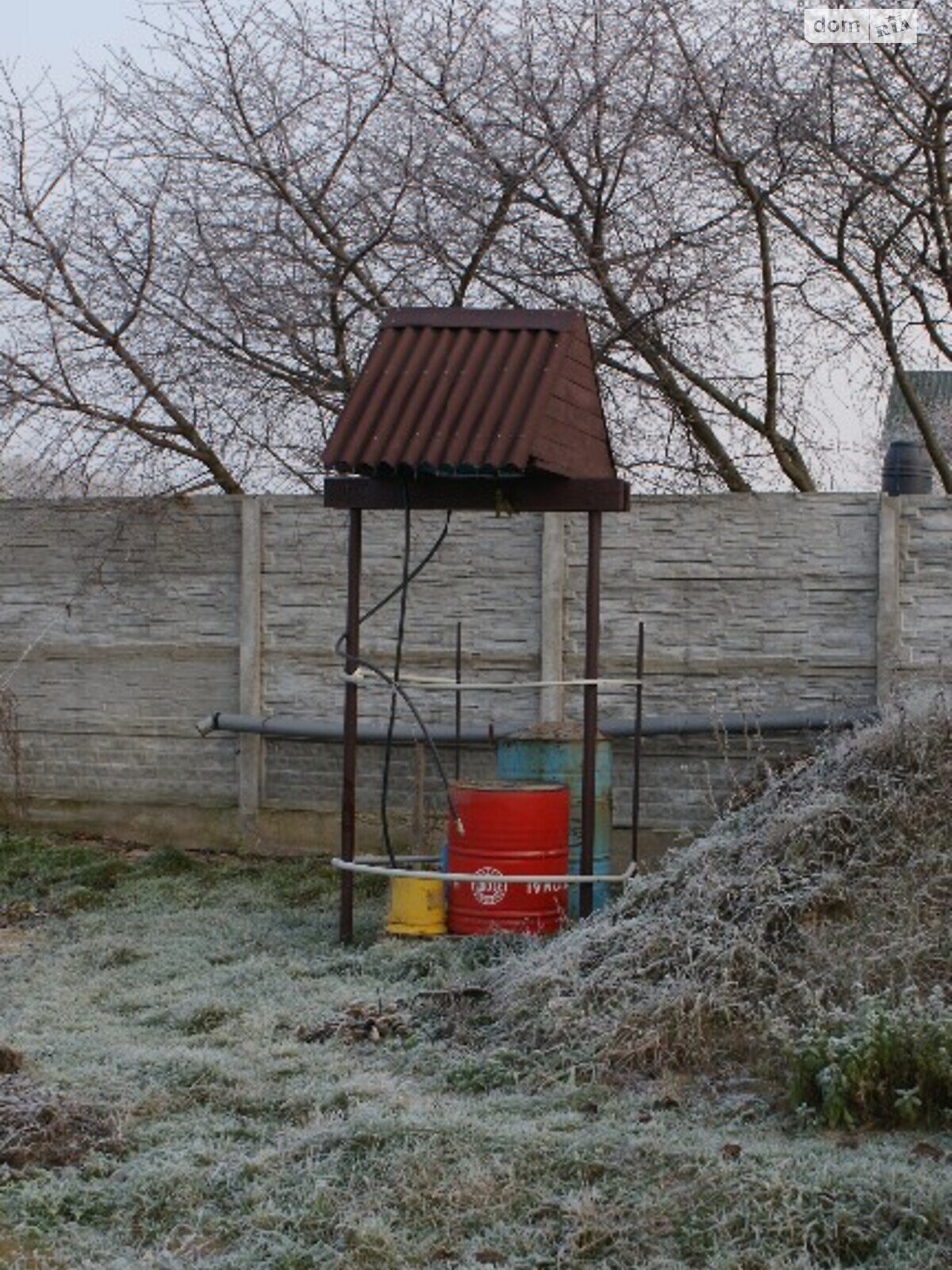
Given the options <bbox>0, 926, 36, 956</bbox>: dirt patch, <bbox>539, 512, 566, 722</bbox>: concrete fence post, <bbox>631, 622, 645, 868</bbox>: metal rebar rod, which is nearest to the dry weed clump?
<bbox>631, 622, 645, 868</bbox>: metal rebar rod

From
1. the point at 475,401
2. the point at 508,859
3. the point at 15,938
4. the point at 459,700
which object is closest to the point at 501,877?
the point at 508,859

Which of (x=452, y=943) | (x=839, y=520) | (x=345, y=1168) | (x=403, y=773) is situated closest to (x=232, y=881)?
(x=403, y=773)

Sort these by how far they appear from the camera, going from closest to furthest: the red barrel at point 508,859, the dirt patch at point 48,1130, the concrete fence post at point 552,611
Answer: the dirt patch at point 48,1130 → the red barrel at point 508,859 → the concrete fence post at point 552,611

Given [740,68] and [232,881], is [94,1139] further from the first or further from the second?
[740,68]

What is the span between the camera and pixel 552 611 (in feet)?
31.0

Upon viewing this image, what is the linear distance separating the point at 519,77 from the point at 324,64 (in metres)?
1.19

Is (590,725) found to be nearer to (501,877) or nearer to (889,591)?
(501,877)

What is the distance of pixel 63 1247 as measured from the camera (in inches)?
170

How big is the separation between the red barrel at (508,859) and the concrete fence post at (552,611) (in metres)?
1.74

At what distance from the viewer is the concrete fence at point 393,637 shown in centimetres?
900

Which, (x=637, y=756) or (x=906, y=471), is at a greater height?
(x=906, y=471)

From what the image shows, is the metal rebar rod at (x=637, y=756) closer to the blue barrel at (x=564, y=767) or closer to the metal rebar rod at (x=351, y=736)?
the blue barrel at (x=564, y=767)

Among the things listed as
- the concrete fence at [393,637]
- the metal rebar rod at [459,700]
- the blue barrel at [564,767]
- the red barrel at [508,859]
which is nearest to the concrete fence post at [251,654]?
the concrete fence at [393,637]

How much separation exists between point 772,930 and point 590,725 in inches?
73.7
